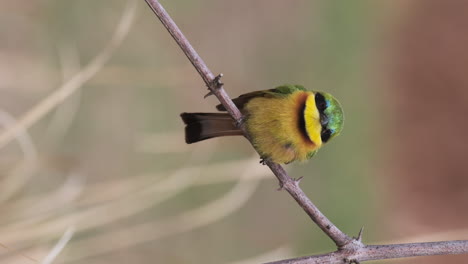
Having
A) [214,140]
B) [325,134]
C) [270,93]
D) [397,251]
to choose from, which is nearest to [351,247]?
[397,251]

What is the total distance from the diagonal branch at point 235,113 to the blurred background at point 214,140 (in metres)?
0.53

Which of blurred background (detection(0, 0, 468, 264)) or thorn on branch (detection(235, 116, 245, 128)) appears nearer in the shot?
thorn on branch (detection(235, 116, 245, 128))

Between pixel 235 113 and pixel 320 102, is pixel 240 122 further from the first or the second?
pixel 320 102

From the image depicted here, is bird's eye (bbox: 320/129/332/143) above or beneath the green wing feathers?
beneath

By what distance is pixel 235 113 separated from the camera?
1153 mm

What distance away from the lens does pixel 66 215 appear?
5.37 ft

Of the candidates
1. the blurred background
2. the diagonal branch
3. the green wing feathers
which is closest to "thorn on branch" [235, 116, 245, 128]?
the diagonal branch

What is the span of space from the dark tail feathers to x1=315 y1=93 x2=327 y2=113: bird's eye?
0.20 m

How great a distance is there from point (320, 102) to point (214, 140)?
118 centimetres

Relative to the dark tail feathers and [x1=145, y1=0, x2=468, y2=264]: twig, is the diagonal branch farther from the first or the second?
the dark tail feathers

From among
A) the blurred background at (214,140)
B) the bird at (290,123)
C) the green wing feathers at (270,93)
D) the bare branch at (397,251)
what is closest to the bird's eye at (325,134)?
the bird at (290,123)

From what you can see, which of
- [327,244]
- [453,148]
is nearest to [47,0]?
[327,244]

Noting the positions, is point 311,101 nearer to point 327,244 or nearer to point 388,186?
point 327,244

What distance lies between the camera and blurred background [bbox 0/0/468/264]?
1.81m
